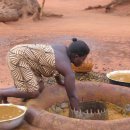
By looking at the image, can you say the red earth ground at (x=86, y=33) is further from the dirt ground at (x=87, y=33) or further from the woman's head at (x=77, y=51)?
the woman's head at (x=77, y=51)

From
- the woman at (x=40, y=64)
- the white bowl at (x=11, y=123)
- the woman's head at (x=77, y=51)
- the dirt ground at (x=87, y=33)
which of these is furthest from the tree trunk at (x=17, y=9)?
the white bowl at (x=11, y=123)

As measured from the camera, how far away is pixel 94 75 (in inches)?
261

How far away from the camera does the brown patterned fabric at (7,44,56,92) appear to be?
4531 millimetres

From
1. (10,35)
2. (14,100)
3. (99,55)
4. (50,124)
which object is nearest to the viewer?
(50,124)

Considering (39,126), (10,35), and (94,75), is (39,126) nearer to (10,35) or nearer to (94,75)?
(94,75)

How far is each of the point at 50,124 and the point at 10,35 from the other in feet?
20.8

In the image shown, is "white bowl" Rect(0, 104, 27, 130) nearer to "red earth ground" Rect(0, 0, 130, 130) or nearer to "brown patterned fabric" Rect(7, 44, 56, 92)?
"brown patterned fabric" Rect(7, 44, 56, 92)

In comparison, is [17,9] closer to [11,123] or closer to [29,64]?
[29,64]

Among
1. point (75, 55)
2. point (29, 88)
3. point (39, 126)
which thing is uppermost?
point (75, 55)

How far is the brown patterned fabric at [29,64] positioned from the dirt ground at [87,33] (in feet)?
5.34

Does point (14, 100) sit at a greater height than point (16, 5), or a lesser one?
lesser

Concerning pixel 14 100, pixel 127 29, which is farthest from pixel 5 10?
pixel 14 100

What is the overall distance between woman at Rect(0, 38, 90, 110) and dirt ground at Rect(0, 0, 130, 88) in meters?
1.60

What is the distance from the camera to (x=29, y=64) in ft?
15.1
